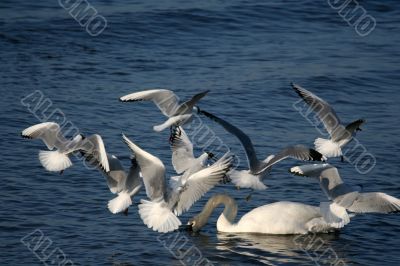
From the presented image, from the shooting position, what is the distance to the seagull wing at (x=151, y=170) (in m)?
12.0

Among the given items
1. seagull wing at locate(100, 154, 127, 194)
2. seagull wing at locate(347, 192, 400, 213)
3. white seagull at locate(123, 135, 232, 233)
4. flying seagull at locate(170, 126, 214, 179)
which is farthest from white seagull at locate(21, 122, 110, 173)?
seagull wing at locate(347, 192, 400, 213)

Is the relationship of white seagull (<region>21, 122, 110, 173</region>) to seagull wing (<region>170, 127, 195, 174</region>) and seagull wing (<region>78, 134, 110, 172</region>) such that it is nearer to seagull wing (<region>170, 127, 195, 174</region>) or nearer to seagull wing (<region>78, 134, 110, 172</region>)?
seagull wing (<region>78, 134, 110, 172</region>)

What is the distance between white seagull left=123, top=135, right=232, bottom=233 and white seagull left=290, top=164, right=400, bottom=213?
1451mm

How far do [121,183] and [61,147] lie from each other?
1.04m

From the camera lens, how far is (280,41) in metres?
23.7

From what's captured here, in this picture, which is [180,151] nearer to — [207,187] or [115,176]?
[115,176]

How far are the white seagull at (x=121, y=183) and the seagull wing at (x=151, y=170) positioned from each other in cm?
34

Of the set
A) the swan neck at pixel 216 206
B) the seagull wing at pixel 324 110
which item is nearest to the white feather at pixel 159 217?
the swan neck at pixel 216 206

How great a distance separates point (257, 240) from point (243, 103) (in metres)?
6.32

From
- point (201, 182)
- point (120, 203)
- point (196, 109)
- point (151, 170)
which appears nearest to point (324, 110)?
point (196, 109)

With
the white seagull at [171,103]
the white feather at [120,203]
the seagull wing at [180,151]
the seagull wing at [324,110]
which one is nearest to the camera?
the white feather at [120,203]

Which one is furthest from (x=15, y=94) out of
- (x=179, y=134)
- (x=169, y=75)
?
(x=179, y=134)

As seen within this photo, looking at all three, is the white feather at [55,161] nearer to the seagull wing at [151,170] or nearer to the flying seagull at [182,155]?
the seagull wing at [151,170]

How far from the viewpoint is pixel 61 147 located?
13133mm
